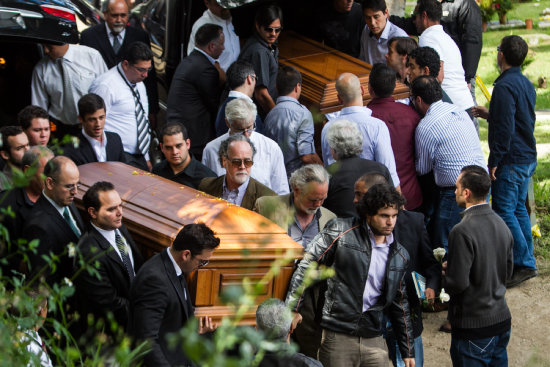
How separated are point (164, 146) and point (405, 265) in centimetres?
194

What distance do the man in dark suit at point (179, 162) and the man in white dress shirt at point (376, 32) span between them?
2695 millimetres

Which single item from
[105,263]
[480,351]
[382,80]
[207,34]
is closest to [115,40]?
[207,34]

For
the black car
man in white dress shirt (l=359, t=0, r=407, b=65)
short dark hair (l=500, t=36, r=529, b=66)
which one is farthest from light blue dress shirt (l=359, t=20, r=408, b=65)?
the black car

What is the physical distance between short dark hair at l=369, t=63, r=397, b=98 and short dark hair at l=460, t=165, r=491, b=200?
52.7 inches

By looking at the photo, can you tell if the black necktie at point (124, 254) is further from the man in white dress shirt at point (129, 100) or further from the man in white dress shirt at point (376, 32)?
the man in white dress shirt at point (376, 32)

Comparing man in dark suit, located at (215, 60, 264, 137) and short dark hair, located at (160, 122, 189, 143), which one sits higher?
man in dark suit, located at (215, 60, 264, 137)

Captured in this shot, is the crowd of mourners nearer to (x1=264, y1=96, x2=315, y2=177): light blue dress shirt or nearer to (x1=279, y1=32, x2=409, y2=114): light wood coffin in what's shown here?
(x1=264, y1=96, x2=315, y2=177): light blue dress shirt

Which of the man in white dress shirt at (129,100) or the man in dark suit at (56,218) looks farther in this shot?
the man in white dress shirt at (129,100)

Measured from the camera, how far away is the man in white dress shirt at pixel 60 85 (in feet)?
21.5

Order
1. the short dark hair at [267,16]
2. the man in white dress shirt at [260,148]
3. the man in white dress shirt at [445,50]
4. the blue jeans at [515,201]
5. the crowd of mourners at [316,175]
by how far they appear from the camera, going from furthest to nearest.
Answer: the man in white dress shirt at [445,50]
the short dark hair at [267,16]
the blue jeans at [515,201]
the man in white dress shirt at [260,148]
the crowd of mourners at [316,175]

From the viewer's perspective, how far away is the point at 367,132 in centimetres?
564

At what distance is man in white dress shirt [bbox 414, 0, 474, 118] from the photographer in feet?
23.1

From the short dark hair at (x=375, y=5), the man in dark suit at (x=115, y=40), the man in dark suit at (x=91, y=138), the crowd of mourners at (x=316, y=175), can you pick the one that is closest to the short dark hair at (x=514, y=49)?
the crowd of mourners at (x=316, y=175)

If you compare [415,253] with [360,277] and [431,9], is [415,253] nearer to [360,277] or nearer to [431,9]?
[360,277]
